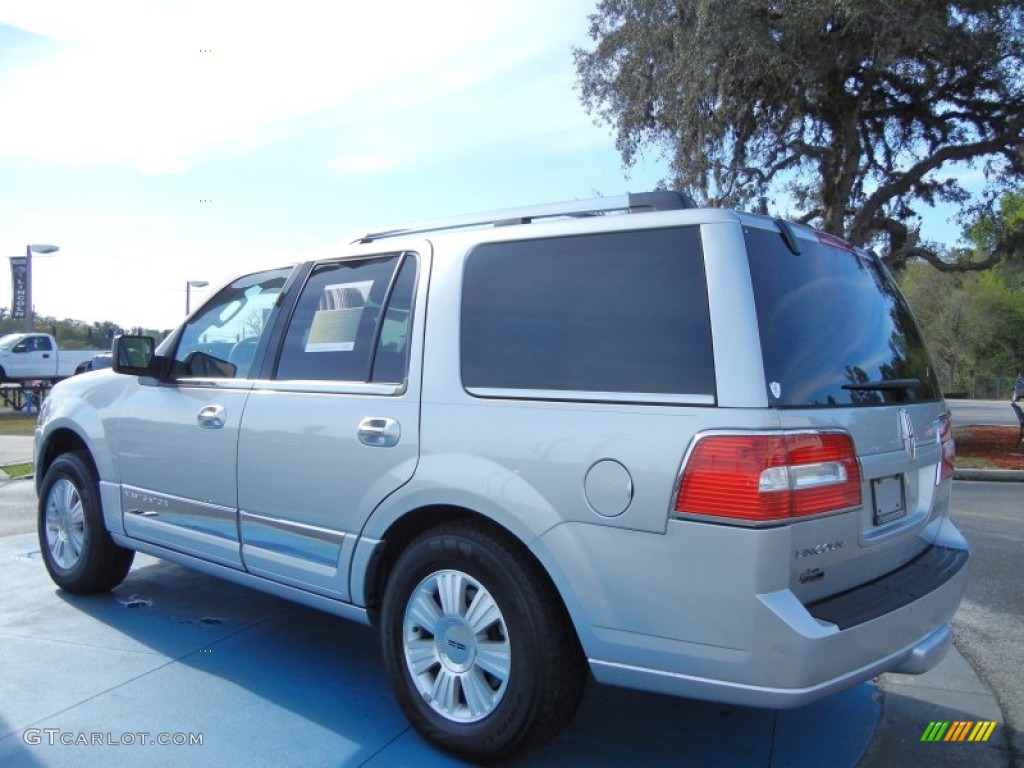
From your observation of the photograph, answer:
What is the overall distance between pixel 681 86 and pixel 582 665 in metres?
12.5

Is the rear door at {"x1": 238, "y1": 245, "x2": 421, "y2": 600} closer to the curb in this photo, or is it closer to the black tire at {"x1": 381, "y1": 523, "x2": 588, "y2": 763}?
the black tire at {"x1": 381, "y1": 523, "x2": 588, "y2": 763}

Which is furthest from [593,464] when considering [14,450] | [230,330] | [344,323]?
[14,450]

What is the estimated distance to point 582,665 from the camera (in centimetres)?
301

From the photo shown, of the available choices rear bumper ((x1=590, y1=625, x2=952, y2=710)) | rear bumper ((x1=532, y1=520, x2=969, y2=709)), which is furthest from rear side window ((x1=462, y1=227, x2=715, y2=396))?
rear bumper ((x1=590, y1=625, x2=952, y2=710))

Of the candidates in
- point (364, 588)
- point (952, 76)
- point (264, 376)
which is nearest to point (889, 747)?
point (364, 588)

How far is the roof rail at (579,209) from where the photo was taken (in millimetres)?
3250

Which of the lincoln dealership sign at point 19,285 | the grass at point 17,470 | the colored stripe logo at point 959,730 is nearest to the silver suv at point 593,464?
the colored stripe logo at point 959,730

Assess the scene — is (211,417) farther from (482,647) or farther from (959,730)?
(959,730)

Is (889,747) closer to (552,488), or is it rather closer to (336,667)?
(552,488)

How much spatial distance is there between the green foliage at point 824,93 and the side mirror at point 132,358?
10.7m

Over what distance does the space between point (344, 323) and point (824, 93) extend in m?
12.9

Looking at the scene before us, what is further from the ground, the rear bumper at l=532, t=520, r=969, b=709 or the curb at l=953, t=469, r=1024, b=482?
the rear bumper at l=532, t=520, r=969, b=709

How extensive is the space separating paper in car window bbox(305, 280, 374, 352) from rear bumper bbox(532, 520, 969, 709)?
5.38 feet

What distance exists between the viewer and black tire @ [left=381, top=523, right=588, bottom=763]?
293cm
